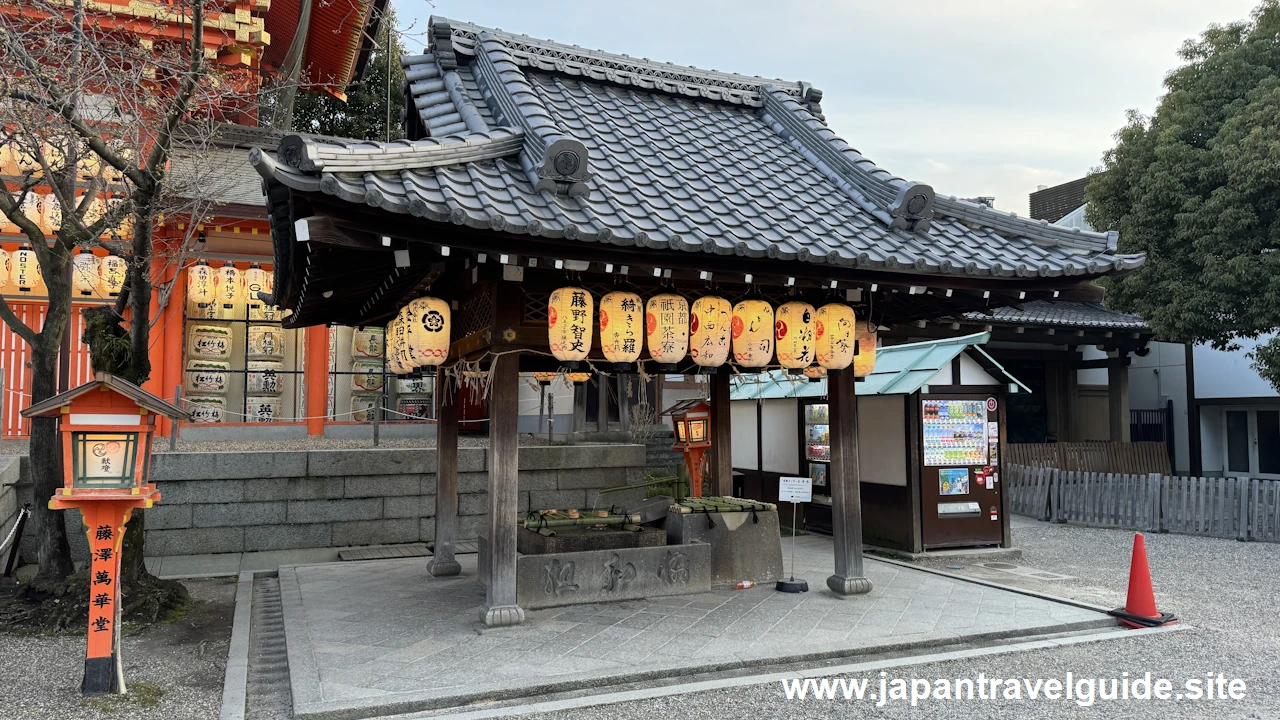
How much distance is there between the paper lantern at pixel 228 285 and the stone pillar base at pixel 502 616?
360 inches

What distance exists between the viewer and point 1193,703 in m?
5.72

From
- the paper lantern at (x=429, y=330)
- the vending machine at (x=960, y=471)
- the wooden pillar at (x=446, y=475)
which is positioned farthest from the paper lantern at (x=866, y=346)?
the wooden pillar at (x=446, y=475)

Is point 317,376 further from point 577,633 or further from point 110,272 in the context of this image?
point 577,633

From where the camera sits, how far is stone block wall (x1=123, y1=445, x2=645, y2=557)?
34.1 feet

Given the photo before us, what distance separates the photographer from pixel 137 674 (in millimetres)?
6340

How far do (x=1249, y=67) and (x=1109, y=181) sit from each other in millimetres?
3173

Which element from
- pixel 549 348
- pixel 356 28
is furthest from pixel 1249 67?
pixel 356 28

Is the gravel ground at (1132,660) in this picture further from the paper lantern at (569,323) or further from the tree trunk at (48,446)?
the tree trunk at (48,446)

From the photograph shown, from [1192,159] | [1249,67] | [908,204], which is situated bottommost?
[908,204]

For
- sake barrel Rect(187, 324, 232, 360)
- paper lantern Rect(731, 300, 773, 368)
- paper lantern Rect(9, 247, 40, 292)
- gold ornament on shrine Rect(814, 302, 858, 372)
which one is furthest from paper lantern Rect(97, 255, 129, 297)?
gold ornament on shrine Rect(814, 302, 858, 372)

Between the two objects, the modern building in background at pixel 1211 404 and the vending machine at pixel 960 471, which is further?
the modern building in background at pixel 1211 404

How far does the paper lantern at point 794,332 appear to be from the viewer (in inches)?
305

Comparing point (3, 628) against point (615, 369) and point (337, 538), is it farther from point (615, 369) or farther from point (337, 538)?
point (615, 369)

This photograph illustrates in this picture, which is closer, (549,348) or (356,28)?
(549,348)
